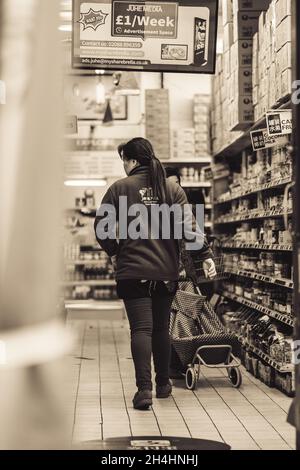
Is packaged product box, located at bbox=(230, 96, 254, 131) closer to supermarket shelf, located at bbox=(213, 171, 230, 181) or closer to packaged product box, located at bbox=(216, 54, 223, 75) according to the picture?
packaged product box, located at bbox=(216, 54, 223, 75)

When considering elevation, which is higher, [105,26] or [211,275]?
[105,26]

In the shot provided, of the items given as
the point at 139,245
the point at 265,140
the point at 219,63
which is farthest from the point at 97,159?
the point at 139,245

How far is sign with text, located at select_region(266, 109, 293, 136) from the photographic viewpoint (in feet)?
20.3

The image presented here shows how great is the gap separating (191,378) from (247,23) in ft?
11.4

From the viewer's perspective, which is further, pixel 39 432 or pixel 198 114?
pixel 198 114

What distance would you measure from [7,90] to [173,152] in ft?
30.7

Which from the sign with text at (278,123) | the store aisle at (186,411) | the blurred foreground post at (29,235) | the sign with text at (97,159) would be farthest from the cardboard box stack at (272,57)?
the sign with text at (97,159)

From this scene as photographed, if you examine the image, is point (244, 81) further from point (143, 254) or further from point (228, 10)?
point (143, 254)

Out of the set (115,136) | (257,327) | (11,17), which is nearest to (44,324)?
(11,17)

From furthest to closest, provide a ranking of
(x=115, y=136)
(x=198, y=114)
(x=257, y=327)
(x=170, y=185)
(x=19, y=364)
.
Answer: (x=115, y=136) < (x=198, y=114) < (x=257, y=327) < (x=170, y=185) < (x=19, y=364)

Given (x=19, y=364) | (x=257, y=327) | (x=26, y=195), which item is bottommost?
(x=257, y=327)

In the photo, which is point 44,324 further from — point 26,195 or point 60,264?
point 26,195

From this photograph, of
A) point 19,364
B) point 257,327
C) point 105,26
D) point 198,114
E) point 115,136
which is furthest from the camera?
point 115,136

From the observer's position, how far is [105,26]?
252 inches
